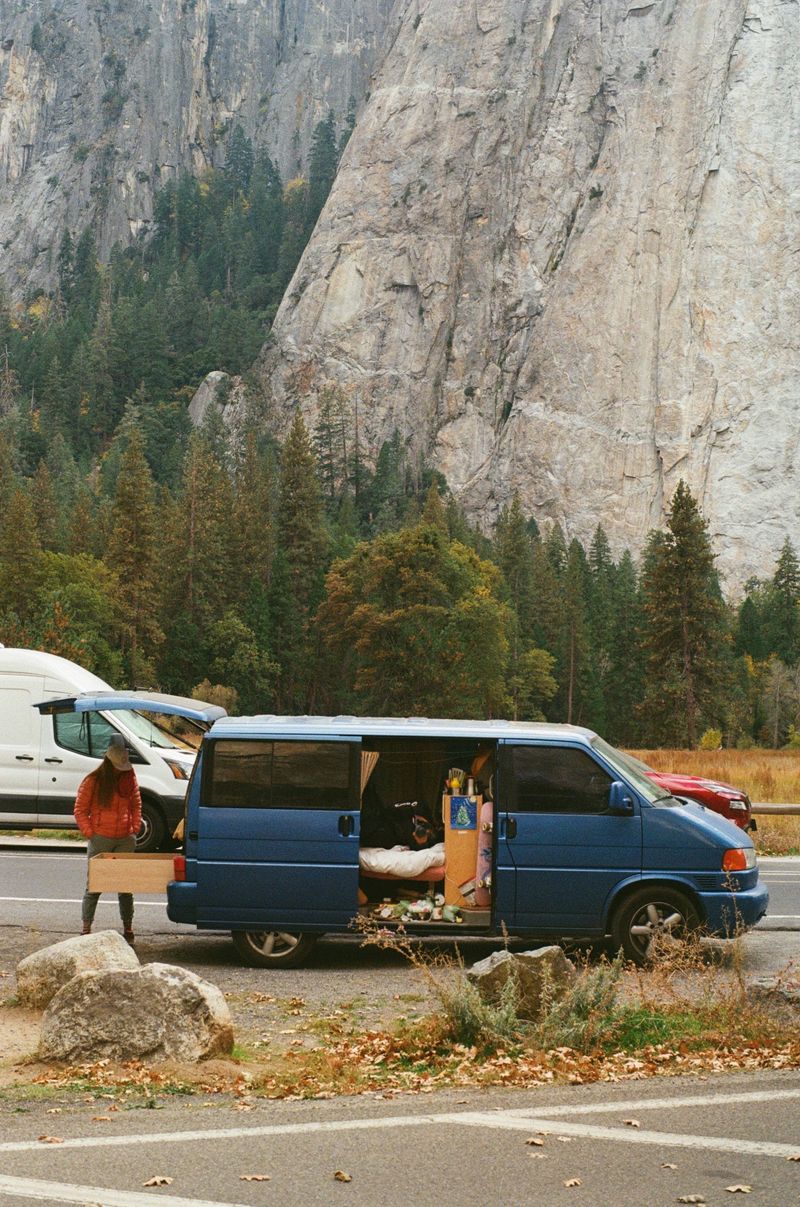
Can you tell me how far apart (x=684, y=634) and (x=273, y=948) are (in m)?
50.1

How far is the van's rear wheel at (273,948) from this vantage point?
11.4m

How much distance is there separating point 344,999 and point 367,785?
6.92ft

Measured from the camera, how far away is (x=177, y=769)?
17.8m

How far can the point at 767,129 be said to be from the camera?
128125 mm

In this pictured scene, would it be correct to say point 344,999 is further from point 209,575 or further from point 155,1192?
point 209,575

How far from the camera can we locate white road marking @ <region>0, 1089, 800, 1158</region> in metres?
6.63

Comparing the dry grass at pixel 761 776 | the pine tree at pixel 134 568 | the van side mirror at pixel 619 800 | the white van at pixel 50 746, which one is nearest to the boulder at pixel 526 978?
the van side mirror at pixel 619 800

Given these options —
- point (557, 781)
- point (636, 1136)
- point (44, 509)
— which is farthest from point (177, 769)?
point (44, 509)

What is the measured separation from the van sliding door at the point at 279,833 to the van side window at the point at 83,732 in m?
7.54

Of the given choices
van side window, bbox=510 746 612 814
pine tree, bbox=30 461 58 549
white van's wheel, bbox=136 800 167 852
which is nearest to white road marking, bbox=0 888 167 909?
white van's wheel, bbox=136 800 167 852

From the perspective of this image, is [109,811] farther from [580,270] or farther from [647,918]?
[580,270]

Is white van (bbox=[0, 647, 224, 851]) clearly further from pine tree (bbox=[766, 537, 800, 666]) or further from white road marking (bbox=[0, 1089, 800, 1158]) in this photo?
pine tree (bbox=[766, 537, 800, 666])

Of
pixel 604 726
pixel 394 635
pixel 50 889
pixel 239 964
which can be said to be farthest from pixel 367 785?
pixel 604 726

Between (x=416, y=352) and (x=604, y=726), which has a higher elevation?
(x=416, y=352)
